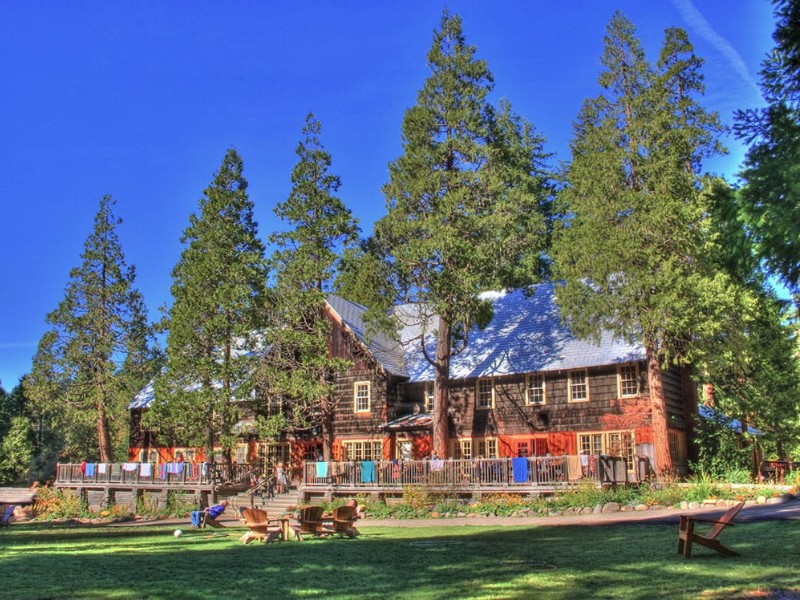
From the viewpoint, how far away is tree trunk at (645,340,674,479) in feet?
93.6

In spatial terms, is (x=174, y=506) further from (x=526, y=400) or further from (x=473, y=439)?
(x=526, y=400)

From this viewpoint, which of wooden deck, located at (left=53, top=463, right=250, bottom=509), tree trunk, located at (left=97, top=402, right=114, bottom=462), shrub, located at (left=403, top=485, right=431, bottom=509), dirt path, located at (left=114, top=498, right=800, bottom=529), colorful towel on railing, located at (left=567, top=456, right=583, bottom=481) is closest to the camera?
dirt path, located at (left=114, top=498, right=800, bottom=529)

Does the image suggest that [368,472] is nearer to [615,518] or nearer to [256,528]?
[615,518]

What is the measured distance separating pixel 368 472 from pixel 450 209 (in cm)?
1097

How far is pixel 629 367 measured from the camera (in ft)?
103

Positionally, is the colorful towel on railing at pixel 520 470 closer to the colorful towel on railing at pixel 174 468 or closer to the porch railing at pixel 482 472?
the porch railing at pixel 482 472

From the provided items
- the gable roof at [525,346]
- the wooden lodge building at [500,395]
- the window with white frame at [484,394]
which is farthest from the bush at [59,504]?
the window with white frame at [484,394]

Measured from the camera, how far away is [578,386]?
32.7m

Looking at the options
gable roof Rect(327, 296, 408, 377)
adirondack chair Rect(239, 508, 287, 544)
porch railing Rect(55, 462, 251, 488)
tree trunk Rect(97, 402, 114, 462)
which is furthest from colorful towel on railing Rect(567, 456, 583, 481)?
tree trunk Rect(97, 402, 114, 462)

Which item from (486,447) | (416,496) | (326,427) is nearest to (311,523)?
(416,496)

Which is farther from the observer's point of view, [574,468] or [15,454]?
[15,454]

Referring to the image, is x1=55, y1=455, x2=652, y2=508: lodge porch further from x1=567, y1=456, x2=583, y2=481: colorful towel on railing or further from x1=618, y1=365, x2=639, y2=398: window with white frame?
x1=618, y1=365, x2=639, y2=398: window with white frame

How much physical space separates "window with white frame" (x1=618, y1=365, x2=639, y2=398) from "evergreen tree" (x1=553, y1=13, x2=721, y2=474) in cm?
135

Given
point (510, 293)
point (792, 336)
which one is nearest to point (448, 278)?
point (510, 293)
